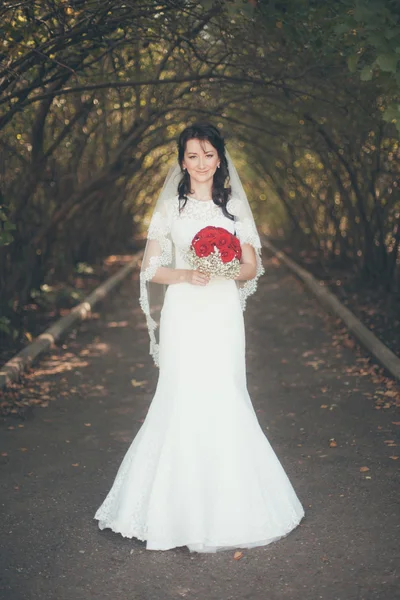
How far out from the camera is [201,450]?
4340mm

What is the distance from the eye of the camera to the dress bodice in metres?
4.52

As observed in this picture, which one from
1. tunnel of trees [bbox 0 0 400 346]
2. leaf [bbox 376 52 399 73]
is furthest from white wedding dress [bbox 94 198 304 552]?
tunnel of trees [bbox 0 0 400 346]

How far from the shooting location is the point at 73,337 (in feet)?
38.1

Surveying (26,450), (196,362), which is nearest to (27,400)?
(26,450)

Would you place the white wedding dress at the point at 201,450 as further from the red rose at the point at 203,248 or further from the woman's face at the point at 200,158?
the red rose at the point at 203,248

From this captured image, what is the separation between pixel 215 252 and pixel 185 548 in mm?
1520

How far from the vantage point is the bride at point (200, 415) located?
13.8 feet

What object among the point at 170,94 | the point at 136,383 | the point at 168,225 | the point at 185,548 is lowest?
the point at 185,548

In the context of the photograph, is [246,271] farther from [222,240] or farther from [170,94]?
[170,94]

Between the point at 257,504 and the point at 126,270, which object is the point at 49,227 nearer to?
the point at 257,504

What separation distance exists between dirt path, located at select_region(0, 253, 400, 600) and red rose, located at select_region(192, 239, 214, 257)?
1513 mm

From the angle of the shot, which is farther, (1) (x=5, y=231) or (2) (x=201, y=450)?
(1) (x=5, y=231)

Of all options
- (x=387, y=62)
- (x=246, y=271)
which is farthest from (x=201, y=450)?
(x=387, y=62)

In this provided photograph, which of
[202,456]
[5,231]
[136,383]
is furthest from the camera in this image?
[136,383]
